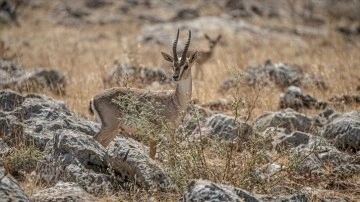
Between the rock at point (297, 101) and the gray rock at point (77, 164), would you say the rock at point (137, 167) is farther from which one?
the rock at point (297, 101)

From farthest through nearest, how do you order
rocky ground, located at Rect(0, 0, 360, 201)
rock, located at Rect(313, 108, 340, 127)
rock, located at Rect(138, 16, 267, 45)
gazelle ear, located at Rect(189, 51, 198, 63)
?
rock, located at Rect(138, 16, 267, 45) < rock, located at Rect(313, 108, 340, 127) < gazelle ear, located at Rect(189, 51, 198, 63) < rocky ground, located at Rect(0, 0, 360, 201)

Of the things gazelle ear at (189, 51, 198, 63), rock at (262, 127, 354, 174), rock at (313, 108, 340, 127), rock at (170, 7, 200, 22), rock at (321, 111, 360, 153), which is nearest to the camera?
rock at (262, 127, 354, 174)

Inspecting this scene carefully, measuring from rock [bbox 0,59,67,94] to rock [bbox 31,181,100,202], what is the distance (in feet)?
14.0

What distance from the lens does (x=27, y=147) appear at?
20.9ft

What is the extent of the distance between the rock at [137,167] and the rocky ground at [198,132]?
11 mm

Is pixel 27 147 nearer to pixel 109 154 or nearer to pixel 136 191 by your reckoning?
pixel 109 154

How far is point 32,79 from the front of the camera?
10344mm

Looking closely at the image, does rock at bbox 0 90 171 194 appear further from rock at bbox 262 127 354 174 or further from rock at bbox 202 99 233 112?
rock at bbox 202 99 233 112

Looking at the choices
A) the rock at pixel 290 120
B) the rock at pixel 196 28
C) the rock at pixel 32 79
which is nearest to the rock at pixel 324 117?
the rock at pixel 290 120

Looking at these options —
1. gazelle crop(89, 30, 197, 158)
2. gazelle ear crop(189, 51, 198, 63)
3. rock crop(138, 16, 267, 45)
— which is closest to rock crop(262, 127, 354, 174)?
gazelle crop(89, 30, 197, 158)

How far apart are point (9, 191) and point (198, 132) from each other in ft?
10.5

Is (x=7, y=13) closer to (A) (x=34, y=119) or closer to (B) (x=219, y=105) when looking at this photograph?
(B) (x=219, y=105)

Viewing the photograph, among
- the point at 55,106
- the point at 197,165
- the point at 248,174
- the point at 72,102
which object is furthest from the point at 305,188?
the point at 72,102

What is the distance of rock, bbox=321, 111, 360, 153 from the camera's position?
23.4 feet
